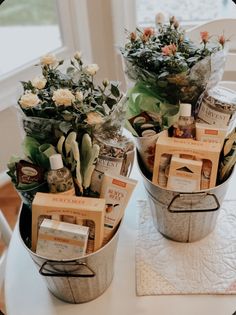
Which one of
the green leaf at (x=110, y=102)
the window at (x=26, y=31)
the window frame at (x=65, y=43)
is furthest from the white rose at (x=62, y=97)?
the window at (x=26, y=31)

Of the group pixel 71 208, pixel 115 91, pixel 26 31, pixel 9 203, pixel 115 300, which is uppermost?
pixel 115 91

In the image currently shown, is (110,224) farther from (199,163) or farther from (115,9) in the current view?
(115,9)

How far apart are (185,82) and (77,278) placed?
19.8 inches

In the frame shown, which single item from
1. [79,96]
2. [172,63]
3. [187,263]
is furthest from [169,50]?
[187,263]

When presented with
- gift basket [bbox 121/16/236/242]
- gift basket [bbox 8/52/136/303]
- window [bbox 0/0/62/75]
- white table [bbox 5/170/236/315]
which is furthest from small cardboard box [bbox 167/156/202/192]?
window [bbox 0/0/62/75]

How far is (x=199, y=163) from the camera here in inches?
30.5

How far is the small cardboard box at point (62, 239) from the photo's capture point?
677mm

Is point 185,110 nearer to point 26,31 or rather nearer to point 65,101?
point 65,101

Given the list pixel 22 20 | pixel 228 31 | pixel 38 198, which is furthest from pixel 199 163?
pixel 22 20

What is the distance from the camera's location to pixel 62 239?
680 millimetres

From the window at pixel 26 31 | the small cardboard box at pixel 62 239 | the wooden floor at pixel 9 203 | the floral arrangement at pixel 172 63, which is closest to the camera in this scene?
the small cardboard box at pixel 62 239

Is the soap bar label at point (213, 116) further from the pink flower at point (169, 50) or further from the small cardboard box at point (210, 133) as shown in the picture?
the pink flower at point (169, 50)

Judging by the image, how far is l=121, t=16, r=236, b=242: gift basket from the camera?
790 millimetres

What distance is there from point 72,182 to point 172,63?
365mm
